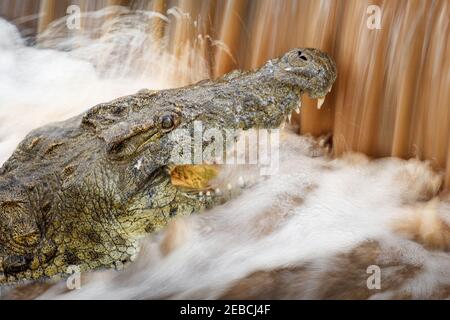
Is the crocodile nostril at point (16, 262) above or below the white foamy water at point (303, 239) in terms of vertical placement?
below

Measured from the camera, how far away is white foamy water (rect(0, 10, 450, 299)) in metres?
3.90

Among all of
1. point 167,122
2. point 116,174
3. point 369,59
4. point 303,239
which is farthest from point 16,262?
point 369,59

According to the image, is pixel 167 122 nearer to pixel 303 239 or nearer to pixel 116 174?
pixel 116 174

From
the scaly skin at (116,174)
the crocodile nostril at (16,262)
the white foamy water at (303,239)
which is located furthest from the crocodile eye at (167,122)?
the crocodile nostril at (16,262)

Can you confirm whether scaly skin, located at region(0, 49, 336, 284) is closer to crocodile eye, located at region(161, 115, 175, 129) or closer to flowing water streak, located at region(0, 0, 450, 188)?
crocodile eye, located at region(161, 115, 175, 129)

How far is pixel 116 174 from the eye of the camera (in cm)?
415

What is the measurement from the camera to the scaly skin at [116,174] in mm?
4141

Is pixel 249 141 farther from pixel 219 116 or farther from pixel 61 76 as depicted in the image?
pixel 61 76

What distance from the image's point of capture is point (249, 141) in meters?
4.38

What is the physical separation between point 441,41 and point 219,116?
151 cm

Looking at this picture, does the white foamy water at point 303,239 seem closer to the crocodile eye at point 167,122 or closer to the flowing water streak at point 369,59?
the flowing water streak at point 369,59

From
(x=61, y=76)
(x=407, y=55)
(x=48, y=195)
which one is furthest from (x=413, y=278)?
(x=61, y=76)
